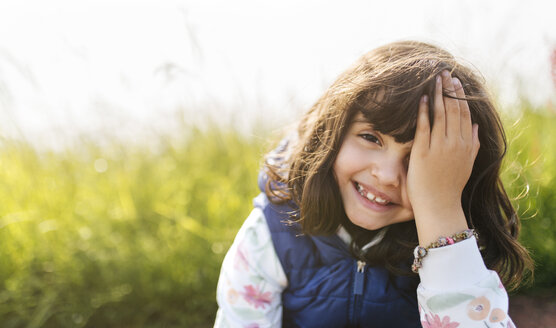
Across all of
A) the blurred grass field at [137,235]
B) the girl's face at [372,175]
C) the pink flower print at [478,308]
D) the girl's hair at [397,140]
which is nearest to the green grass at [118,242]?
the blurred grass field at [137,235]

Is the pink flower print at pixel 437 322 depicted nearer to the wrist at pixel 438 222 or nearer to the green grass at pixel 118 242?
the wrist at pixel 438 222

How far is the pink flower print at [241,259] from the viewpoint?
1564 mm

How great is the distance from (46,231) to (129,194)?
388 millimetres

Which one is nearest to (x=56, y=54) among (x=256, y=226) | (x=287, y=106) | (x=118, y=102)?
(x=118, y=102)

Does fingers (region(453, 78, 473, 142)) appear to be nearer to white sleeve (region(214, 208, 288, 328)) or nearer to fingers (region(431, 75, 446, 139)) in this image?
fingers (region(431, 75, 446, 139))

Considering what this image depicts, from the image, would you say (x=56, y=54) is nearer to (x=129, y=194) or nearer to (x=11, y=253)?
(x=129, y=194)

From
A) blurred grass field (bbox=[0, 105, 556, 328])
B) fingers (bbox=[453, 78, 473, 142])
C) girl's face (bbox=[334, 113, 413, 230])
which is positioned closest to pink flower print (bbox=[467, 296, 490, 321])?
girl's face (bbox=[334, 113, 413, 230])

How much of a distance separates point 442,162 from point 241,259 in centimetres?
69

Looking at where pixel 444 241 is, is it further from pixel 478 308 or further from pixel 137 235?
pixel 137 235

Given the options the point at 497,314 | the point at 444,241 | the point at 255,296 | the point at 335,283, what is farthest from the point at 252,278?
the point at 497,314

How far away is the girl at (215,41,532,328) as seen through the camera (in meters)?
1.23

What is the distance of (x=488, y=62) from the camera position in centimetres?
216

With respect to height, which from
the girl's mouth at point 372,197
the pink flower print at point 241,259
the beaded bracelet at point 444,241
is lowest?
the pink flower print at point 241,259

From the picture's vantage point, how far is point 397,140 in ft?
4.04
